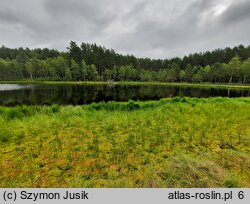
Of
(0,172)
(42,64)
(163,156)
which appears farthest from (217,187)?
(42,64)

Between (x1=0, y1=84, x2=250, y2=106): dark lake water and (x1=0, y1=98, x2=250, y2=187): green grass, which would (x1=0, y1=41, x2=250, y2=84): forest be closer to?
(x1=0, y1=84, x2=250, y2=106): dark lake water

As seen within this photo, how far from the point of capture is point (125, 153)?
16.3 feet

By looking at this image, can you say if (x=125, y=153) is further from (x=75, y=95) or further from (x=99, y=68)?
(x=99, y=68)

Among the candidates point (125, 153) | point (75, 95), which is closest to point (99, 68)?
point (75, 95)

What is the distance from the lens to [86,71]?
246ft

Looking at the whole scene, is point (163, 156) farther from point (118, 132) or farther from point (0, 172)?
point (0, 172)

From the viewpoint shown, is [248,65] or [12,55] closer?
[248,65]

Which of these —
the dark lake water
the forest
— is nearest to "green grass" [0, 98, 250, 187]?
the dark lake water

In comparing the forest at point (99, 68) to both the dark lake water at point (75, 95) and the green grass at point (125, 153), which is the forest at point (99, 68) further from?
the green grass at point (125, 153)

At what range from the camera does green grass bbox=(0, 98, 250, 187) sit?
3.68 m

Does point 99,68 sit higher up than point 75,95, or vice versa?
point 99,68

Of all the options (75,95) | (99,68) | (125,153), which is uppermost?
(99,68)

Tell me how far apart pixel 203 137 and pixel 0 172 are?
674 centimetres

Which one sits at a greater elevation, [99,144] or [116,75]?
[116,75]
